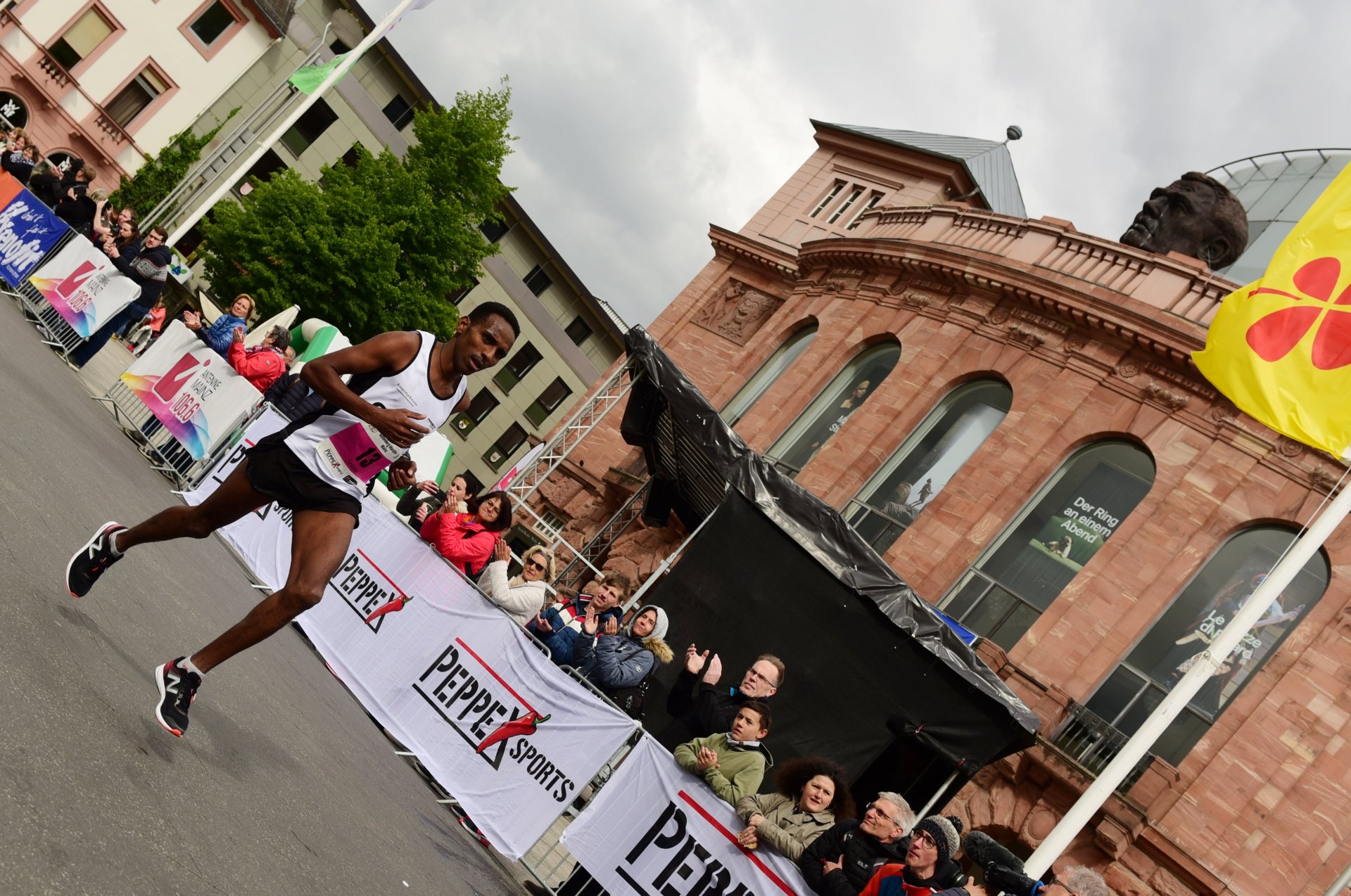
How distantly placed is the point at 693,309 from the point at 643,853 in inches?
892

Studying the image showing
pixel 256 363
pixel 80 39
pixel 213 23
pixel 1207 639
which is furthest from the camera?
pixel 213 23

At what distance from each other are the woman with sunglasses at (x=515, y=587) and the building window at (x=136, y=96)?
43994 mm

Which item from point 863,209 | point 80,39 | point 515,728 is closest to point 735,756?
point 515,728

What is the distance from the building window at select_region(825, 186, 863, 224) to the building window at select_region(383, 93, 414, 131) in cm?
3093

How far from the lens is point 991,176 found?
3172cm

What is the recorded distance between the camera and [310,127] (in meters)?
51.8

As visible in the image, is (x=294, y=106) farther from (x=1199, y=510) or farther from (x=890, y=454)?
(x=1199, y=510)

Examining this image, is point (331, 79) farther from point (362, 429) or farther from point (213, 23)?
point (213, 23)

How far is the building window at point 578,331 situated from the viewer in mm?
60406

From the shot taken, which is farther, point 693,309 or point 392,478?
point 693,309

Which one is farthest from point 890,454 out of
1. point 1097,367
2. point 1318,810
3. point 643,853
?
point 643,853

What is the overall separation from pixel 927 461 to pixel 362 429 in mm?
15952

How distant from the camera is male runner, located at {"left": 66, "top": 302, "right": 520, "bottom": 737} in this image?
17.1 feet

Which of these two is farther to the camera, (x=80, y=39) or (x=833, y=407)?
(x=80, y=39)
